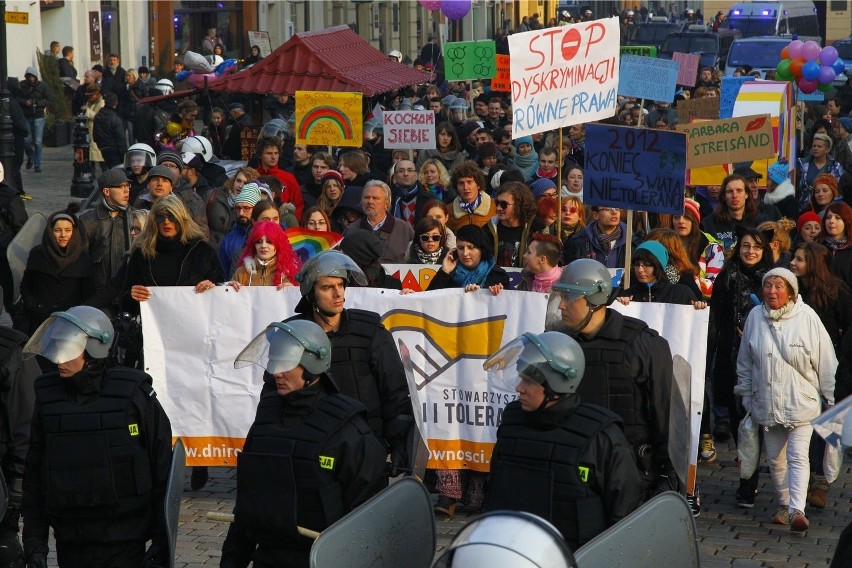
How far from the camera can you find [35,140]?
2380 centimetres

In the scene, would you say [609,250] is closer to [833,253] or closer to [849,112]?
[833,253]

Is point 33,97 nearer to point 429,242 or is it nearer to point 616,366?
point 429,242

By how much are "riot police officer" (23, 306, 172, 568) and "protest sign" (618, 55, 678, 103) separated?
9931mm

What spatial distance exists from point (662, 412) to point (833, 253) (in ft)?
13.0

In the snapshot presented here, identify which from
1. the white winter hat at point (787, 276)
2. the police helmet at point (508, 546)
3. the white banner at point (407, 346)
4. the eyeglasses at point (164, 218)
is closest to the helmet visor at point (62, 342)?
the police helmet at point (508, 546)

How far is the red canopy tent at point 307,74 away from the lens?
1975 cm

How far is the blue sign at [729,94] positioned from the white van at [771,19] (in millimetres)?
25264

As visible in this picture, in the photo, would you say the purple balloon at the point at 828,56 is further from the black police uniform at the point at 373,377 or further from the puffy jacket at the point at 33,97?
the black police uniform at the point at 373,377

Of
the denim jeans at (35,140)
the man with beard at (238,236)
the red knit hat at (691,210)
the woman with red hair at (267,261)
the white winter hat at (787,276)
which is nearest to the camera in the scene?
the white winter hat at (787,276)

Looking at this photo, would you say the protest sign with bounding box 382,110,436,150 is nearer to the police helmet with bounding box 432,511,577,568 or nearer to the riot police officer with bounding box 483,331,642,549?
the riot police officer with bounding box 483,331,642,549

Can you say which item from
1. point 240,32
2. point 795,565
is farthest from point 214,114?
point 240,32

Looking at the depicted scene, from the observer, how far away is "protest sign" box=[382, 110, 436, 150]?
13773 millimetres

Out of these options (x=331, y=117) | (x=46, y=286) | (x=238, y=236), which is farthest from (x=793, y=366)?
(x=331, y=117)

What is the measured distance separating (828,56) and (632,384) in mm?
14534
